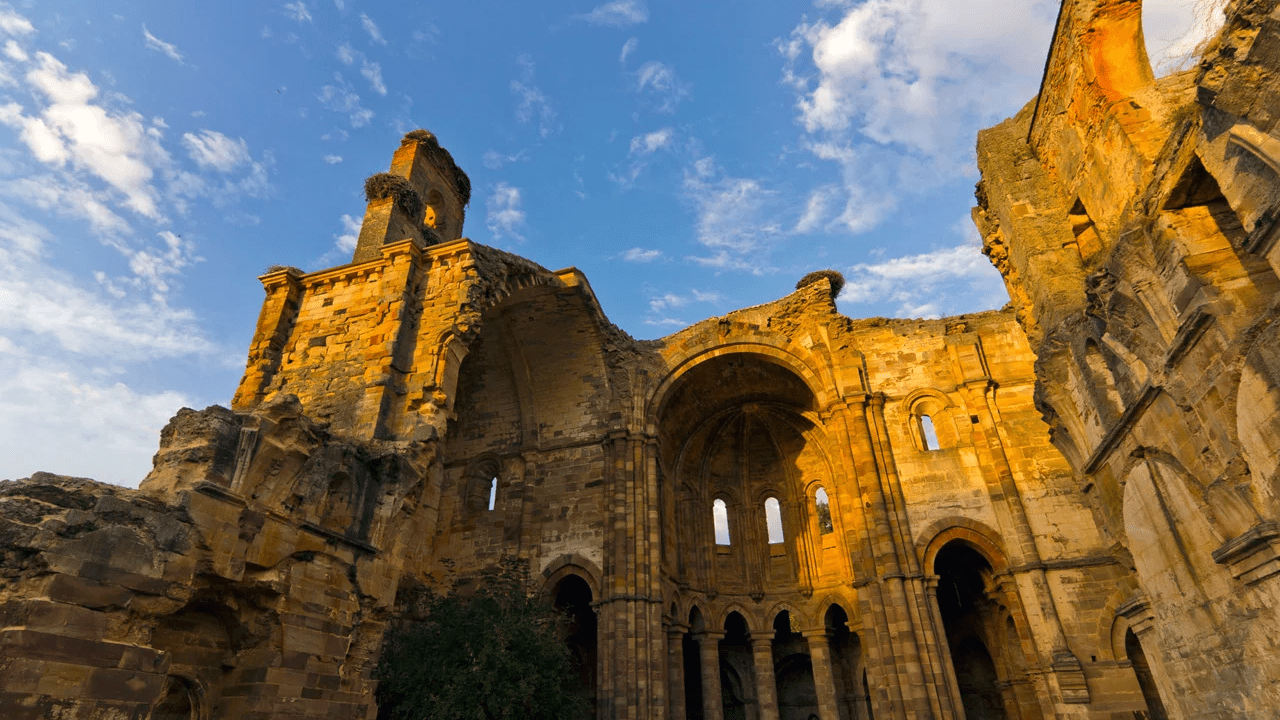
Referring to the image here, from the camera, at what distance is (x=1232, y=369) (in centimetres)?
531

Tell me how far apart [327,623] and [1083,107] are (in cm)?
1088

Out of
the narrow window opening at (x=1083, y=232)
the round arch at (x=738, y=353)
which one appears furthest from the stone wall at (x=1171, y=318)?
the round arch at (x=738, y=353)

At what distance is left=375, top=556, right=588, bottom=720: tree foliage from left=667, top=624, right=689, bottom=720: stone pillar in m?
2.89

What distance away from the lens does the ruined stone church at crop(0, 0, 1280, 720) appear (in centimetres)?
548

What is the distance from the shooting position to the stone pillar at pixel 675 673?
1358 centimetres

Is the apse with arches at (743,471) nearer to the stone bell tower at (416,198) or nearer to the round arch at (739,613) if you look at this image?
the round arch at (739,613)

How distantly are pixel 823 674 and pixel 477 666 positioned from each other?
8.52m

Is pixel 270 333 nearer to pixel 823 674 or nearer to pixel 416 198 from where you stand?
pixel 416 198

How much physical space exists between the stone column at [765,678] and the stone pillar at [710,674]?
34.8 inches

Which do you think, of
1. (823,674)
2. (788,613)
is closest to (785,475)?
(788,613)

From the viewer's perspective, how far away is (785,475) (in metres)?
18.5

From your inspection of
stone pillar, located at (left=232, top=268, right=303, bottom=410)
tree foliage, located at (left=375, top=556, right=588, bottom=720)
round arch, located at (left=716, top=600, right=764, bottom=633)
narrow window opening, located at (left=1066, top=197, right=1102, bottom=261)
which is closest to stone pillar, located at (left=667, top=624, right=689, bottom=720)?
round arch, located at (left=716, top=600, right=764, bottom=633)

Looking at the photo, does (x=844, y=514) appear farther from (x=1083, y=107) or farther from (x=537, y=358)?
(x=1083, y=107)

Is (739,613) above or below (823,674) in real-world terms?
above
